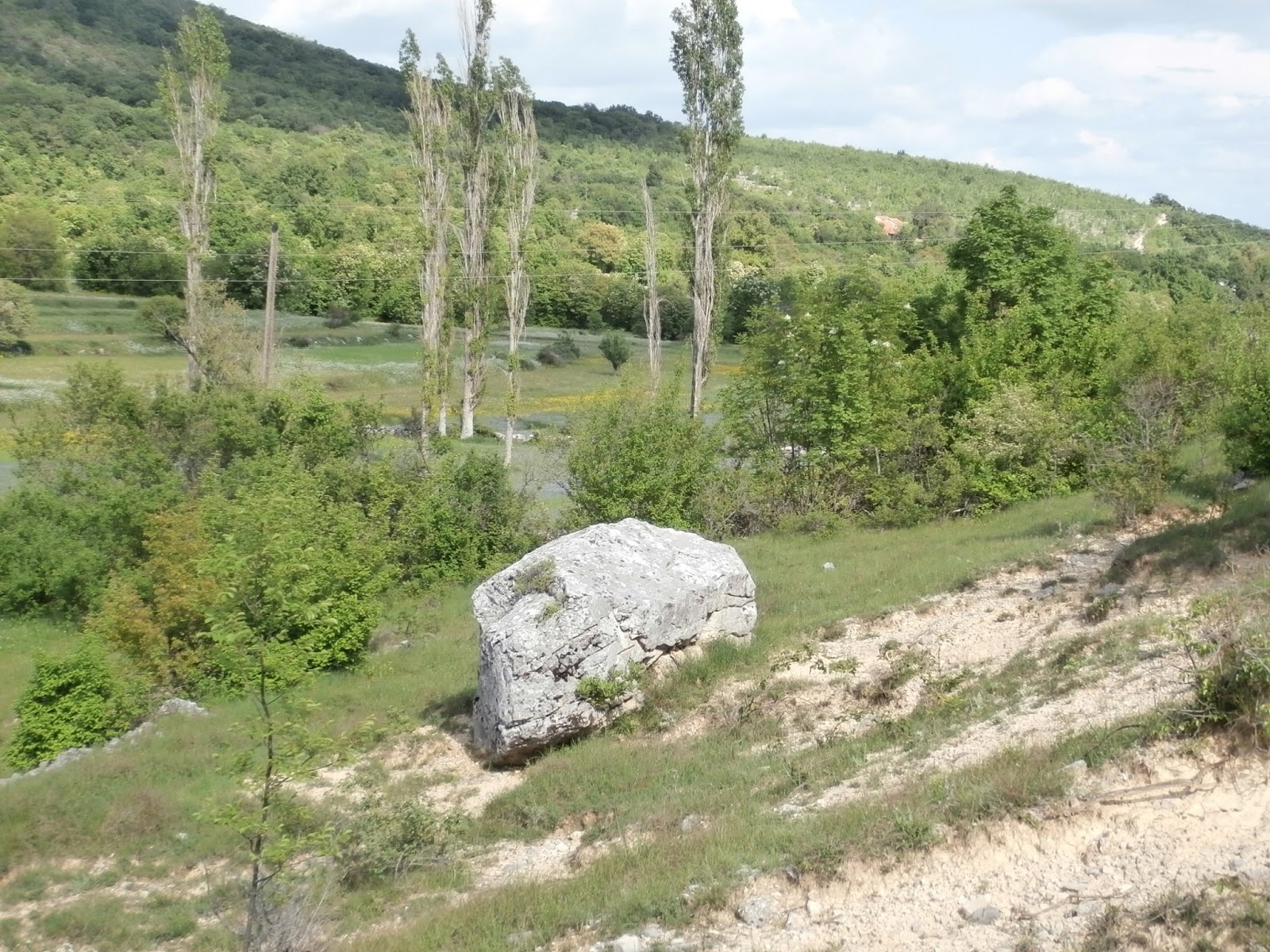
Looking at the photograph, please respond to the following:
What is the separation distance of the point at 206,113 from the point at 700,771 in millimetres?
35238

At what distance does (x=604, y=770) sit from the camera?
1374 cm

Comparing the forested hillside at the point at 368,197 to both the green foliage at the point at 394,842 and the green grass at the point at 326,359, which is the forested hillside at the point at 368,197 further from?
the green foliage at the point at 394,842

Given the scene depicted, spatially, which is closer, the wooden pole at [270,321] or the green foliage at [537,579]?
the green foliage at [537,579]

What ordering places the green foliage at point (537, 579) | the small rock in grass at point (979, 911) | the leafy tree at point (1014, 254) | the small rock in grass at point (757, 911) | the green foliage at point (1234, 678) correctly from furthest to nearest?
the leafy tree at point (1014, 254), the green foliage at point (537, 579), the green foliage at point (1234, 678), the small rock in grass at point (757, 911), the small rock in grass at point (979, 911)

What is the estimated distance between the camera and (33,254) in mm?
65000

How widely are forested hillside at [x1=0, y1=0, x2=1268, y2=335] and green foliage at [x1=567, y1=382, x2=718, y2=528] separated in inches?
646

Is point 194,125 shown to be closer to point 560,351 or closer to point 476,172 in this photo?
point 476,172

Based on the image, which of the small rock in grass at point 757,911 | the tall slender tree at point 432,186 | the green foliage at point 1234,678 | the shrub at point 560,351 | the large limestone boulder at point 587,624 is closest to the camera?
the small rock in grass at point 757,911

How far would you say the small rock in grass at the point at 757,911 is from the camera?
27.7 ft

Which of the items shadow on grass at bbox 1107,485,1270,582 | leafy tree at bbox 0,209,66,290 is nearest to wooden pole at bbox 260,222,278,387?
shadow on grass at bbox 1107,485,1270,582

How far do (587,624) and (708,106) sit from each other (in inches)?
1130

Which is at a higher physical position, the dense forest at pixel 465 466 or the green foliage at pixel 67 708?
the dense forest at pixel 465 466

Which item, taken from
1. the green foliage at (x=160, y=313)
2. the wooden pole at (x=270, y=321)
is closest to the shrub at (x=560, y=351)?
the green foliage at (x=160, y=313)

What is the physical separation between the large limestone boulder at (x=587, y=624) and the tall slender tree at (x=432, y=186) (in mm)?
28115
